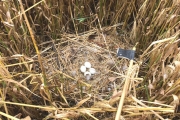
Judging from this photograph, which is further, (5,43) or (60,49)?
(60,49)

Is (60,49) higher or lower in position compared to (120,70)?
higher

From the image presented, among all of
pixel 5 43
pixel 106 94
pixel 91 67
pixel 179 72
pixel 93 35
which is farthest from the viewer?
pixel 93 35

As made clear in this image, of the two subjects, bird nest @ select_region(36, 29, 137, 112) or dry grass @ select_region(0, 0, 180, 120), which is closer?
dry grass @ select_region(0, 0, 180, 120)

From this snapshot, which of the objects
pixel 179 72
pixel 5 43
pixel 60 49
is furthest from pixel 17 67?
pixel 179 72

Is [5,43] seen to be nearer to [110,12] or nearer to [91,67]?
[91,67]

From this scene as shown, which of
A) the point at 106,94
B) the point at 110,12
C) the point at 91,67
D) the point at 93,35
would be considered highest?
the point at 110,12

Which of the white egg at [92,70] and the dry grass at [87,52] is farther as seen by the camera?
the white egg at [92,70]

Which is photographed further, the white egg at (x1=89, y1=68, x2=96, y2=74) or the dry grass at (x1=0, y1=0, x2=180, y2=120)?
the white egg at (x1=89, y1=68, x2=96, y2=74)

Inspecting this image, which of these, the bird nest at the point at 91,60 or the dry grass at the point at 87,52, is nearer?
the dry grass at the point at 87,52
